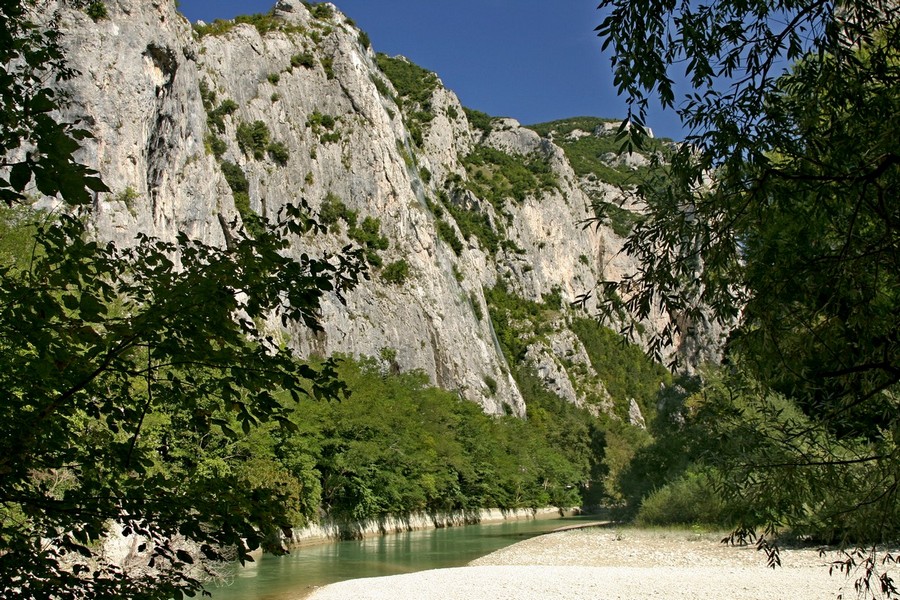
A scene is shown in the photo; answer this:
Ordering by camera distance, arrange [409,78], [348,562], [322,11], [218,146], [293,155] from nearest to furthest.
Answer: [348,562] < [218,146] < [293,155] < [322,11] < [409,78]

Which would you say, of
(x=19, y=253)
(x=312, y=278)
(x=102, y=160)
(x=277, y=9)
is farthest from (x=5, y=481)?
(x=277, y=9)

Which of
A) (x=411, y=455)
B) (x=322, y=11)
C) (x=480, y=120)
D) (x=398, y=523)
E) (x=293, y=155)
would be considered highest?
(x=480, y=120)

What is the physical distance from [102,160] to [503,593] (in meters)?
34.4

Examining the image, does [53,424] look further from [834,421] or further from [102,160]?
[102,160]

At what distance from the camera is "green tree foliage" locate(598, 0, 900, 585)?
427cm

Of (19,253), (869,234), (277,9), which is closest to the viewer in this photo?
(869,234)

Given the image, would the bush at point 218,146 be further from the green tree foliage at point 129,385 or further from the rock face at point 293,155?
the green tree foliage at point 129,385

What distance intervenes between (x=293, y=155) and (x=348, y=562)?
163ft

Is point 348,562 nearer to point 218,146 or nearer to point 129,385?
point 129,385

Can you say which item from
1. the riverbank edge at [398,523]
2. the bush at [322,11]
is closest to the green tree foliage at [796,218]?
the riverbank edge at [398,523]

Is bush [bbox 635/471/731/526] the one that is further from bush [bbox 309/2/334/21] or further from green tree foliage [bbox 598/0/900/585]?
bush [bbox 309/2/334/21]

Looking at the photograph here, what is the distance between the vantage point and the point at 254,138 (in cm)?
6506

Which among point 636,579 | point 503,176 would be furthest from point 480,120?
point 636,579

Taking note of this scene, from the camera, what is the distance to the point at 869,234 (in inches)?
194
